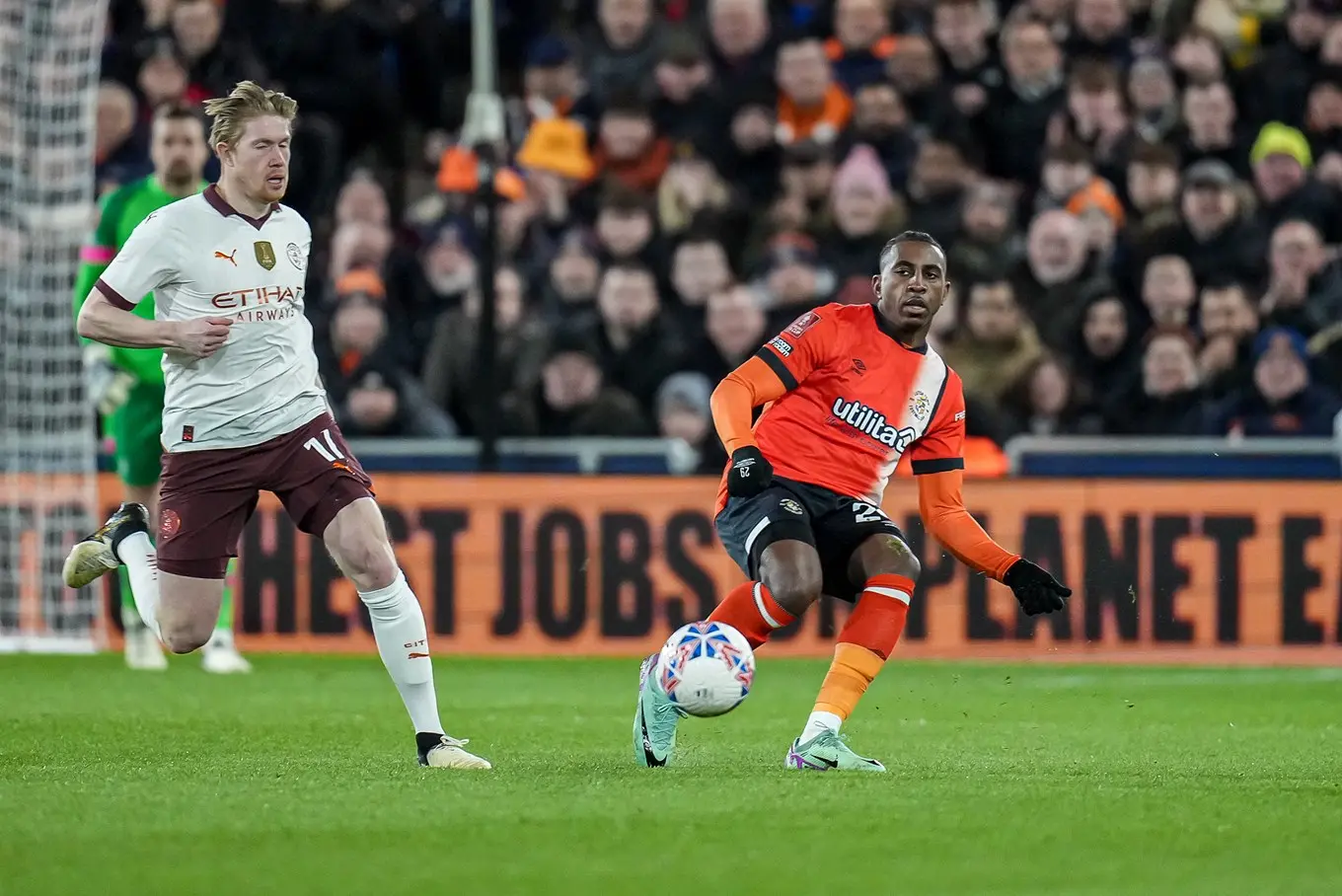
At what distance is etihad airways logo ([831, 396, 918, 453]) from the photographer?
772 centimetres

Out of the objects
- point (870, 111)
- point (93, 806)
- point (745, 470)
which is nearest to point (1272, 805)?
point (745, 470)

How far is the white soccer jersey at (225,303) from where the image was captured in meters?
7.25

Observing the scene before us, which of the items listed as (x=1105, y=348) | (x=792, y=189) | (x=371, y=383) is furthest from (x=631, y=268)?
(x=1105, y=348)

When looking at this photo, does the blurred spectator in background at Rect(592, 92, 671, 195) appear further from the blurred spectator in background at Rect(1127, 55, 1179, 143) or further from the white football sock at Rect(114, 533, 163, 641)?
the white football sock at Rect(114, 533, 163, 641)

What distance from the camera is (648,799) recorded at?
627cm

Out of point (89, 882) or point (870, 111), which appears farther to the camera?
point (870, 111)

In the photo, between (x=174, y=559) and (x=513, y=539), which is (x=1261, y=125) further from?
(x=174, y=559)

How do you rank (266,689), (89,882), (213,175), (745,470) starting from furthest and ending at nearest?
1. (213,175)
2. (266,689)
3. (745,470)
4. (89,882)

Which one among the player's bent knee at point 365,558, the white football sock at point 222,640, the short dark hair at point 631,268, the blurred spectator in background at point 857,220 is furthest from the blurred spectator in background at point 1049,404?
the player's bent knee at point 365,558

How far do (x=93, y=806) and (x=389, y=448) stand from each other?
24.6ft

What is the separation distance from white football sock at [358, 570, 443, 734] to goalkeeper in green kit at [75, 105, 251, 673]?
3.46m

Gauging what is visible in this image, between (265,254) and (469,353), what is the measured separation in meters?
6.83

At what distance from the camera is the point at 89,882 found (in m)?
4.91

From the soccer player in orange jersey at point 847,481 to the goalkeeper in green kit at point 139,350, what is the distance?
3753mm
